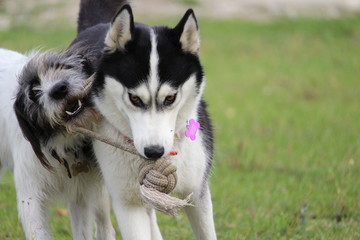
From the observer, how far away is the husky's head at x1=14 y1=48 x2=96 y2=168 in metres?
3.69

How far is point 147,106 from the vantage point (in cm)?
339

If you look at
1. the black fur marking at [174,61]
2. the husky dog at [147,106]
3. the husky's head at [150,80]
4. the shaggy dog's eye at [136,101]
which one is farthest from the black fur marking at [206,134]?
the shaggy dog's eye at [136,101]

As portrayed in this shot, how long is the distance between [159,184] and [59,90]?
0.82 meters

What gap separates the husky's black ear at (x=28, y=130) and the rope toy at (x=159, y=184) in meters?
0.56

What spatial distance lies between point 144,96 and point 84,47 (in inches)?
29.4

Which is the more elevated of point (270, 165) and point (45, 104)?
point (45, 104)

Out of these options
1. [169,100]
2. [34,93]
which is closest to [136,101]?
[169,100]

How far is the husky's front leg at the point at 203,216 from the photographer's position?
3.95 metres

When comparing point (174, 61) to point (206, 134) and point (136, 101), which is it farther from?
point (206, 134)

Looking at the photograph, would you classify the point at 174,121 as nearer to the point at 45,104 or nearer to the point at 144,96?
the point at 144,96

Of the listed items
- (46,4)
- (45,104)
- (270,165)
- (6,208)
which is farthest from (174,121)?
(46,4)

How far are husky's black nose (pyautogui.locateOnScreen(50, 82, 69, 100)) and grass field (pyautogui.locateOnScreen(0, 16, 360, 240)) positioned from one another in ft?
4.65

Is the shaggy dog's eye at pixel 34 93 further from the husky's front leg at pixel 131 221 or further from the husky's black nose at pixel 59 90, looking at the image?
the husky's front leg at pixel 131 221

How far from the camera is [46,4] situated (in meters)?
14.1
